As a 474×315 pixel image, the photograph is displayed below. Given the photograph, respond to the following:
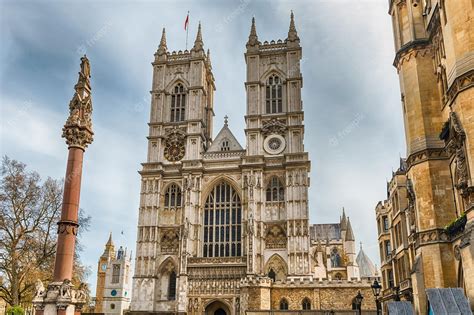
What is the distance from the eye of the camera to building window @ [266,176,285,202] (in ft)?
139

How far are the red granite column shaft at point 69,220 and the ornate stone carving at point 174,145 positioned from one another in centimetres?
2674

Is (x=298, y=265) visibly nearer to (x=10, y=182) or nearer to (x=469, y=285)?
(x=10, y=182)

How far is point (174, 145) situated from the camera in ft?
151

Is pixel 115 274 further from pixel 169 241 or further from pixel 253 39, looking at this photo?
pixel 253 39

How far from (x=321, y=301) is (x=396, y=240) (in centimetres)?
938

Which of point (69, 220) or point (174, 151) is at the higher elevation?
point (174, 151)

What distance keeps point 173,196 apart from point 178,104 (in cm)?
995

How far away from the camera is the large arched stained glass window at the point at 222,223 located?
137ft

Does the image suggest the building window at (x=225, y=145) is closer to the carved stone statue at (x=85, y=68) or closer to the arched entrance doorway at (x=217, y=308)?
the arched entrance doorway at (x=217, y=308)

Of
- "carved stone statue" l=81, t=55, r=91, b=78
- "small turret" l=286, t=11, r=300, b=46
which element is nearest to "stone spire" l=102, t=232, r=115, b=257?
"small turret" l=286, t=11, r=300, b=46

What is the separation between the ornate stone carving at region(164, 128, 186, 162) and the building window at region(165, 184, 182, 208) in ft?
9.42

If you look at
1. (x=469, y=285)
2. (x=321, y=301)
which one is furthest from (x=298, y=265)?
(x=469, y=285)

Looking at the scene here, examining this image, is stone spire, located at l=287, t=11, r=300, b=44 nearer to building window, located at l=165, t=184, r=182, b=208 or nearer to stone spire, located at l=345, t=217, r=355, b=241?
building window, located at l=165, t=184, r=182, b=208

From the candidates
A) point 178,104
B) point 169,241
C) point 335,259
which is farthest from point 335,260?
point 178,104
